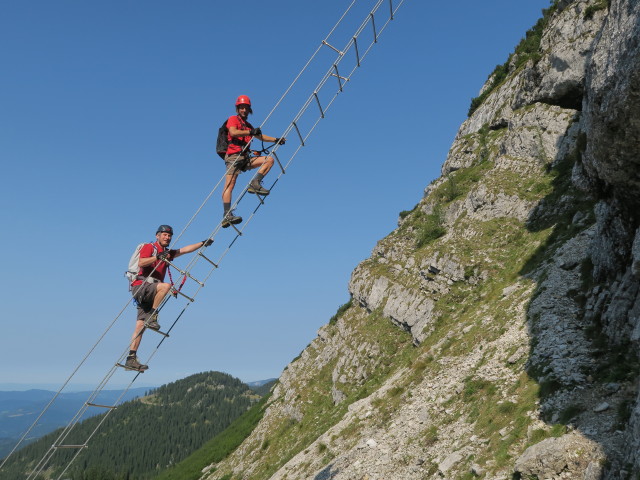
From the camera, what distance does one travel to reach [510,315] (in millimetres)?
24391

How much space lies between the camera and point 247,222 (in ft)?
48.3

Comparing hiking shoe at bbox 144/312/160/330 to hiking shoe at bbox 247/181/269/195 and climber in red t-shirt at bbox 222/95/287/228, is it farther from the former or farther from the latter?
hiking shoe at bbox 247/181/269/195

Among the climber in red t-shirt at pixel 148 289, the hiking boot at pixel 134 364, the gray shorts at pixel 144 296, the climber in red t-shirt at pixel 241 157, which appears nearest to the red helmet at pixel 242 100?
the climber in red t-shirt at pixel 241 157

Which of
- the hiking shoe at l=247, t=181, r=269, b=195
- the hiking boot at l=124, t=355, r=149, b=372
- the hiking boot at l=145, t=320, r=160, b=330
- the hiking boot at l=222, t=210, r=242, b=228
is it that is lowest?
the hiking boot at l=124, t=355, r=149, b=372

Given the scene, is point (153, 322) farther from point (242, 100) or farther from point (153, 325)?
point (242, 100)

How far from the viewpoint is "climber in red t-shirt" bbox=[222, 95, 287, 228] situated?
46.6ft

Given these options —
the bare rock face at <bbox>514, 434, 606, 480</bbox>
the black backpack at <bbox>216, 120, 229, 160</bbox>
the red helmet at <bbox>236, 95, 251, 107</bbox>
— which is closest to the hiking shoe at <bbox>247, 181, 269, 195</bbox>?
the black backpack at <bbox>216, 120, 229, 160</bbox>

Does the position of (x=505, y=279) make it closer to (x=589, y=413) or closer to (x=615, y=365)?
(x=615, y=365)

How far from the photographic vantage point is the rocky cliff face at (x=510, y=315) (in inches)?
509

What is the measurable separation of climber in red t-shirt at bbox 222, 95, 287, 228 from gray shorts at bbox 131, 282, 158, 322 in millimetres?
3297

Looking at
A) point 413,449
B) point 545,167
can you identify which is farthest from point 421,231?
point 413,449

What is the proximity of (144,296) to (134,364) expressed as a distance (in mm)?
1885

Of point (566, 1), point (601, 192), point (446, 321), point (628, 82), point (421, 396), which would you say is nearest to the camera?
point (628, 82)

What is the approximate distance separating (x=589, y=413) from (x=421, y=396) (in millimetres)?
11298
